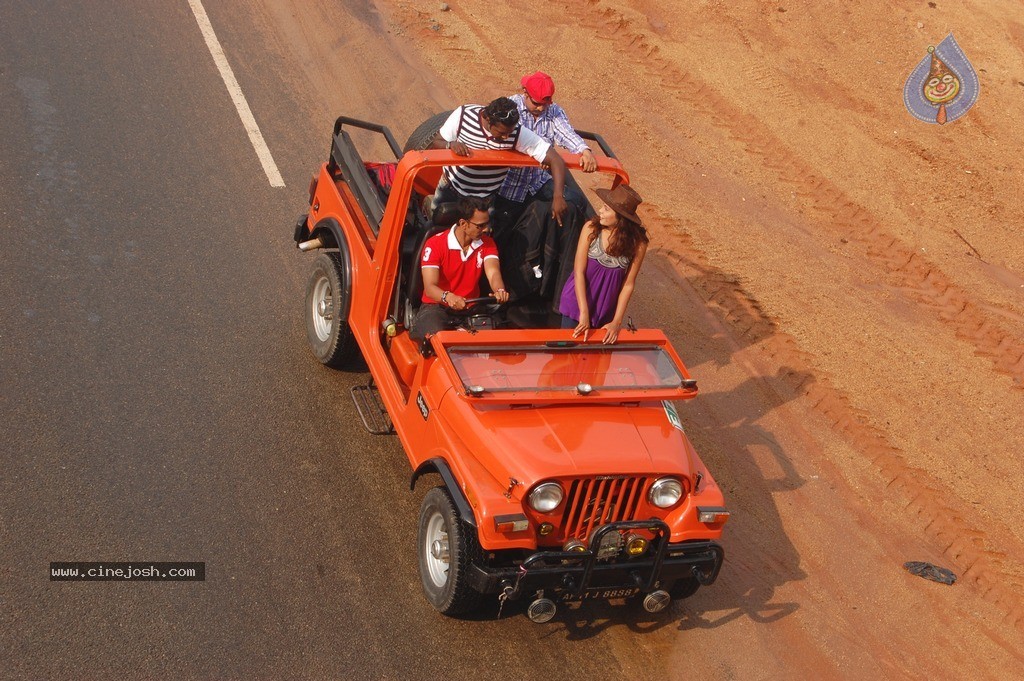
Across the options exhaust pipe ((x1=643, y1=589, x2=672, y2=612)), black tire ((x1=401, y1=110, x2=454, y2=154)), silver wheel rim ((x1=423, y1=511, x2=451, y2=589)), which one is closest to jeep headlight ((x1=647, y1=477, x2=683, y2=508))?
exhaust pipe ((x1=643, y1=589, x2=672, y2=612))

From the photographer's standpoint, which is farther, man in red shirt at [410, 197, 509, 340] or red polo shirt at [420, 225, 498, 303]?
red polo shirt at [420, 225, 498, 303]

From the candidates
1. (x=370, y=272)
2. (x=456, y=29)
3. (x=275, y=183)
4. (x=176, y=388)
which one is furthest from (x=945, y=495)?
(x=456, y=29)

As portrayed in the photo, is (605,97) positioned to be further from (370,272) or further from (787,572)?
(787,572)

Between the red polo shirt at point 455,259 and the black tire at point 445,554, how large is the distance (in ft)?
4.91

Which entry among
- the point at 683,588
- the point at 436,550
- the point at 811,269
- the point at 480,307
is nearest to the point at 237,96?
the point at 480,307

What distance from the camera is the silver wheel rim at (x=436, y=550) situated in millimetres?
6055

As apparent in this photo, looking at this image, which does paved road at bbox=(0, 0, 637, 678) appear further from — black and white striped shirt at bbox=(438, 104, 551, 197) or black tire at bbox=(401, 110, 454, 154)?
black and white striped shirt at bbox=(438, 104, 551, 197)

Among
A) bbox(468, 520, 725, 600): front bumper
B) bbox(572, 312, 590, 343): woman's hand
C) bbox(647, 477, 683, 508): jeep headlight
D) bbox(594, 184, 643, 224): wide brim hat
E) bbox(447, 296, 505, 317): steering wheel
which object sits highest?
bbox(594, 184, 643, 224): wide brim hat

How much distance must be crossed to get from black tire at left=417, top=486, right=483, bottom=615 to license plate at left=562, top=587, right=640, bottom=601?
541mm

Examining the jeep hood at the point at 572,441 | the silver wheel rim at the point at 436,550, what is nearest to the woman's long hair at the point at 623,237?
the jeep hood at the point at 572,441

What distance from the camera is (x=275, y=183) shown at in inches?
405

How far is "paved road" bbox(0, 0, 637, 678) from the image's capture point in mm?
5770

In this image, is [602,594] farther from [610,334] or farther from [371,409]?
[371,409]

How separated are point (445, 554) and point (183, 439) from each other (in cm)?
216
